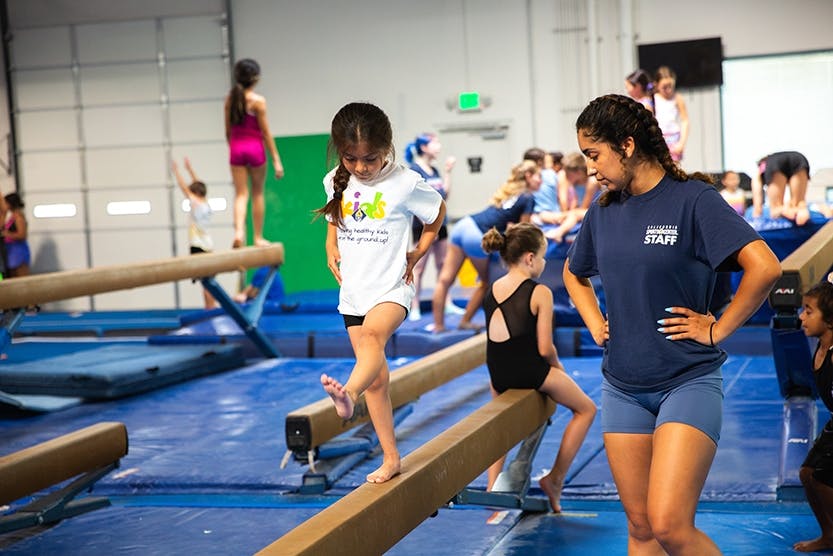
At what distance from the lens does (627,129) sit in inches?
118

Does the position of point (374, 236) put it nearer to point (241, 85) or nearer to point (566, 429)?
point (566, 429)

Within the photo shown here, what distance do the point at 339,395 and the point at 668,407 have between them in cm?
97

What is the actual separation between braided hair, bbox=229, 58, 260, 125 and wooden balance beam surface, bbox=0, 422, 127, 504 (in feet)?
12.0

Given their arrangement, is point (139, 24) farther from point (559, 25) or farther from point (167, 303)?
point (559, 25)

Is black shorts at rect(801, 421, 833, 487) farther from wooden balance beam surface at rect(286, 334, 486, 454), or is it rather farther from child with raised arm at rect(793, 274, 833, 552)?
wooden balance beam surface at rect(286, 334, 486, 454)

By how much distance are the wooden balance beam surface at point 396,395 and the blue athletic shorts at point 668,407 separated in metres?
2.27

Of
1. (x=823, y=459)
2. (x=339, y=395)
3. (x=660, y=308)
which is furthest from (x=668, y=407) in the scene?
(x=823, y=459)

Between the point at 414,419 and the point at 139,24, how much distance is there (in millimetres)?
10806

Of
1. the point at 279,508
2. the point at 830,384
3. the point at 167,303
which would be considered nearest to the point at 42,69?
the point at 167,303

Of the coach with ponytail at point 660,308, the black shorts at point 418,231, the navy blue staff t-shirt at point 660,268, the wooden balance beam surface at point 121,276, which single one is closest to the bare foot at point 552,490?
the coach with ponytail at point 660,308

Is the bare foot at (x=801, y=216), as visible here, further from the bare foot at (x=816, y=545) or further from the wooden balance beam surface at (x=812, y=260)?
the bare foot at (x=816, y=545)

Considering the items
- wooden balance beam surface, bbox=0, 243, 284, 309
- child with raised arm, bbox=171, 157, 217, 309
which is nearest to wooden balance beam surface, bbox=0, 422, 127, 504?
wooden balance beam surface, bbox=0, 243, 284, 309

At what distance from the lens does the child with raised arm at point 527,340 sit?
504cm

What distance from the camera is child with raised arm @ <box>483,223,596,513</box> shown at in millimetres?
5035
